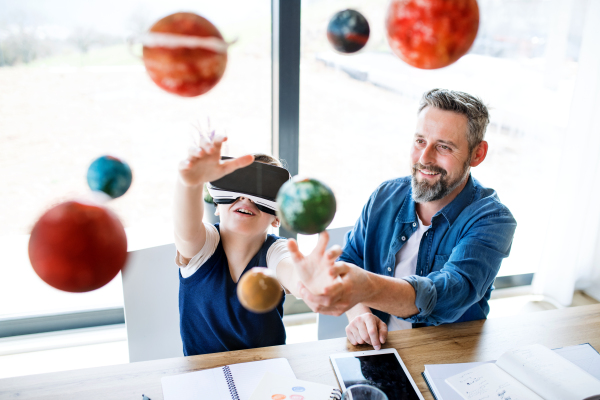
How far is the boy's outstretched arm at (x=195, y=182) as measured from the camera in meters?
0.58

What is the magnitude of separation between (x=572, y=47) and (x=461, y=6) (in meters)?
2.64

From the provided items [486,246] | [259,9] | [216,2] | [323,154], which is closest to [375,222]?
[486,246]

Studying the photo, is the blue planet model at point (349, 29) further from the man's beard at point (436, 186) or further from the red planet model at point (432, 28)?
the man's beard at point (436, 186)

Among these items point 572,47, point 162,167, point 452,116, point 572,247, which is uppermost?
point 572,47

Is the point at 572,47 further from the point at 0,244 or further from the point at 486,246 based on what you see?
the point at 0,244

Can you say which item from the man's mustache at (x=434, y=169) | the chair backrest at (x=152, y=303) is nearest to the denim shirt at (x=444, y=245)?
the man's mustache at (x=434, y=169)

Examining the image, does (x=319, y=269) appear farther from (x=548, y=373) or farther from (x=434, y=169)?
(x=434, y=169)

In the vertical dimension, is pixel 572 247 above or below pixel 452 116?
below

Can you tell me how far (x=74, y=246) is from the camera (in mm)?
496

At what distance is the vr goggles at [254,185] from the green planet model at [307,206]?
18 centimetres

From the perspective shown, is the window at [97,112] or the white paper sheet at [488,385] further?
the white paper sheet at [488,385]

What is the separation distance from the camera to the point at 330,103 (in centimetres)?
239

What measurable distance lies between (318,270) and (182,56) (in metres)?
0.42

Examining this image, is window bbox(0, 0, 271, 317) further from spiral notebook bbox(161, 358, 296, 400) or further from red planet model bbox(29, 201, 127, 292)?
spiral notebook bbox(161, 358, 296, 400)
